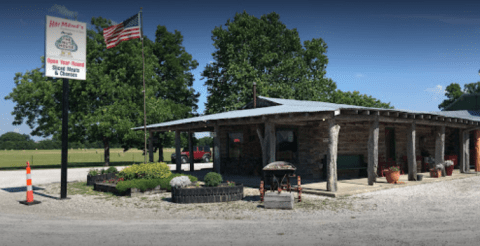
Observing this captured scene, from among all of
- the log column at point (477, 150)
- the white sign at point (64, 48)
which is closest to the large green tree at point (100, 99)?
the white sign at point (64, 48)

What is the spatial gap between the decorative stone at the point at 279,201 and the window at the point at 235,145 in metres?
10.0

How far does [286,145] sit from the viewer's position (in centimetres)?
1719

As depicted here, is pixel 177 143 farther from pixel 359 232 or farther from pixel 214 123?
pixel 359 232

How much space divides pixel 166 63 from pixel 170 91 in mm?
2854

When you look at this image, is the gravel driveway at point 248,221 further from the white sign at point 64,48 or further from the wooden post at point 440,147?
the wooden post at point 440,147

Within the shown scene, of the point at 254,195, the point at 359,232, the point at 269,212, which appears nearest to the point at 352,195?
the point at 254,195

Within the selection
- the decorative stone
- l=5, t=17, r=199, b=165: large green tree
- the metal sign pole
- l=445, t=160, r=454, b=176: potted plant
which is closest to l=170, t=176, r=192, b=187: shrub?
the decorative stone

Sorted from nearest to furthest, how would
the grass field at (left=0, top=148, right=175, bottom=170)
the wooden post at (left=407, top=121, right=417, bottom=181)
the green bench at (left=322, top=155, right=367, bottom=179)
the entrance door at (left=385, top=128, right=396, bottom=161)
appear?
the wooden post at (left=407, top=121, right=417, bottom=181)
the green bench at (left=322, top=155, right=367, bottom=179)
the entrance door at (left=385, top=128, right=396, bottom=161)
the grass field at (left=0, top=148, right=175, bottom=170)

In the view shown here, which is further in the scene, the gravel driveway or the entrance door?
the entrance door

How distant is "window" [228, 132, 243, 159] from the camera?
19609 millimetres

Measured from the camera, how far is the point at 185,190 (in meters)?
10.5

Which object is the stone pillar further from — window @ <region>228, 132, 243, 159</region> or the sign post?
the sign post

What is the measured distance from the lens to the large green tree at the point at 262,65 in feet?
103

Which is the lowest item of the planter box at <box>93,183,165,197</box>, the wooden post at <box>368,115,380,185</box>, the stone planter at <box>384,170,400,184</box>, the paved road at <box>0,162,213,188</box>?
the paved road at <box>0,162,213,188</box>
